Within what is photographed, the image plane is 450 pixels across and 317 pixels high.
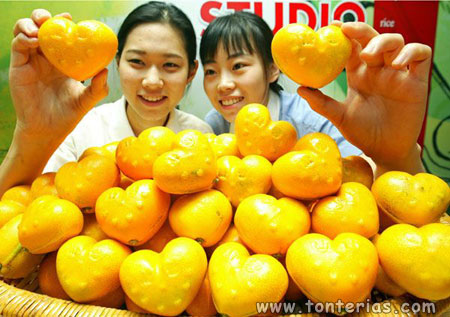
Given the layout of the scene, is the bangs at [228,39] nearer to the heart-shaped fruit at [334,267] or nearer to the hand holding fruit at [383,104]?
the hand holding fruit at [383,104]

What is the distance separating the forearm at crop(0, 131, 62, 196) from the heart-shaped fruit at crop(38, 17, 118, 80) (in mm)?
260

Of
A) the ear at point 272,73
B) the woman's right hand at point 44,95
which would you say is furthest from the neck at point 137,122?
the woman's right hand at point 44,95

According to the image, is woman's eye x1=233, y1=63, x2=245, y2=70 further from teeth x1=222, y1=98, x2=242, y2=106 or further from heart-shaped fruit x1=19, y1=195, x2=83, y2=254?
heart-shaped fruit x1=19, y1=195, x2=83, y2=254

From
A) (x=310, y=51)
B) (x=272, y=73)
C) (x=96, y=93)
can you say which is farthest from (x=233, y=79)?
(x=310, y=51)

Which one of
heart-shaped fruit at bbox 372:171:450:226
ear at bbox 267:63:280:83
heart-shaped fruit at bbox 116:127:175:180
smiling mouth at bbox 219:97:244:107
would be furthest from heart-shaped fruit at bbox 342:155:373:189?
ear at bbox 267:63:280:83

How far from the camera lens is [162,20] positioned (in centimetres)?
134

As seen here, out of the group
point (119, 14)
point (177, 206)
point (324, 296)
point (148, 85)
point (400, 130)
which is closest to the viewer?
point (324, 296)

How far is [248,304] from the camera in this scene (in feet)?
1.56

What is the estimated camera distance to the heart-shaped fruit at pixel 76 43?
670mm

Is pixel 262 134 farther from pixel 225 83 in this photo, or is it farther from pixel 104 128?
pixel 104 128

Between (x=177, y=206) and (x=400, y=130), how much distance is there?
52 centimetres

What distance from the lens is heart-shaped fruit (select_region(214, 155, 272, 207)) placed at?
0.62 meters

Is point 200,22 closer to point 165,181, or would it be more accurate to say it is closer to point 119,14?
point 119,14

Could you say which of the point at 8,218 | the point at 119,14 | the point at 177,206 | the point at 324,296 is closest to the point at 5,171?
the point at 8,218
